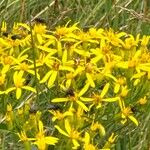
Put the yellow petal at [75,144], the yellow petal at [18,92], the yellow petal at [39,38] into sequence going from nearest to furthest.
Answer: the yellow petal at [75,144]
the yellow petal at [18,92]
the yellow petal at [39,38]

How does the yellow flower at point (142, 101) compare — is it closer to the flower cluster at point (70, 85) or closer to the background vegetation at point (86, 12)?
the flower cluster at point (70, 85)

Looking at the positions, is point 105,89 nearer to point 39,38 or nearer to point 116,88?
point 116,88

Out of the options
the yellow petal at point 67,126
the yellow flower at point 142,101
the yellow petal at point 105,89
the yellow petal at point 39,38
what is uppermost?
the yellow petal at point 39,38

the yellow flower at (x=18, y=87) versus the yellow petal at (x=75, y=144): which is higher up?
the yellow flower at (x=18, y=87)

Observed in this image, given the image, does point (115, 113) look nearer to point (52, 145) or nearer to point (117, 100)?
point (117, 100)

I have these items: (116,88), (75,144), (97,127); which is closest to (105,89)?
(116,88)

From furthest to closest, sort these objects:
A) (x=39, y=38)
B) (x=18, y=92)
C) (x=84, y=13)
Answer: (x=84, y=13) → (x=39, y=38) → (x=18, y=92)

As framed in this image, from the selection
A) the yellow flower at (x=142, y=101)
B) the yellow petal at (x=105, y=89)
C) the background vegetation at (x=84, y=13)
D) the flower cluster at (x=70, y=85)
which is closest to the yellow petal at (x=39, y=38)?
the flower cluster at (x=70, y=85)

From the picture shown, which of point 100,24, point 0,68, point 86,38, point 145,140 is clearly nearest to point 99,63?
point 86,38
